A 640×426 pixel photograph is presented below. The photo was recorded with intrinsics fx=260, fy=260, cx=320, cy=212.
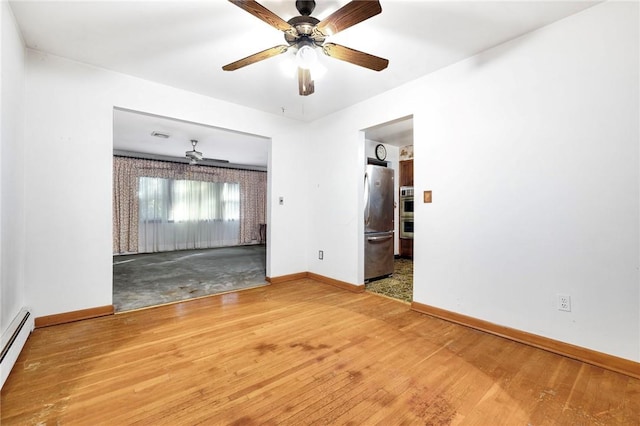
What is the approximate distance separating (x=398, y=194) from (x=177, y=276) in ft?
15.0

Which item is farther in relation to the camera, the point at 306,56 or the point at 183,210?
the point at 183,210

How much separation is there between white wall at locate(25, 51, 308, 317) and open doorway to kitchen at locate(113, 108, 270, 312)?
1.49 feet

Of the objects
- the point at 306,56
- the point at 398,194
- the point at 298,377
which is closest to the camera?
the point at 298,377

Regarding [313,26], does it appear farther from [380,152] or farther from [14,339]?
[380,152]

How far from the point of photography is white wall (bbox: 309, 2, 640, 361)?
1698 mm

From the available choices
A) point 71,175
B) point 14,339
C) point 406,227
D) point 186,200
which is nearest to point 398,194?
point 406,227

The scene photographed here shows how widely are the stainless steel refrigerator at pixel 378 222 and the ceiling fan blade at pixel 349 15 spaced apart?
2.22 metres

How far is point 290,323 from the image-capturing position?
2.40m

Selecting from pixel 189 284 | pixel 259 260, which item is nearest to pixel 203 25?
pixel 189 284

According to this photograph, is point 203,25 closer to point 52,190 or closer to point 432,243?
point 52,190

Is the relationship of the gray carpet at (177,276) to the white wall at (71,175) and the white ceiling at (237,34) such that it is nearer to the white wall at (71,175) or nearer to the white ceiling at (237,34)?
the white wall at (71,175)

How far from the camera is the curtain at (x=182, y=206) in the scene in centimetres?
614

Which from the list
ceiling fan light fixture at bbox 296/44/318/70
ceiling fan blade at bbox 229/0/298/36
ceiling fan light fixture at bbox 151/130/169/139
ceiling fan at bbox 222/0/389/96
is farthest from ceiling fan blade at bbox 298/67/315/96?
ceiling fan light fixture at bbox 151/130/169/139

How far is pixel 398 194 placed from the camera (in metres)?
5.80
